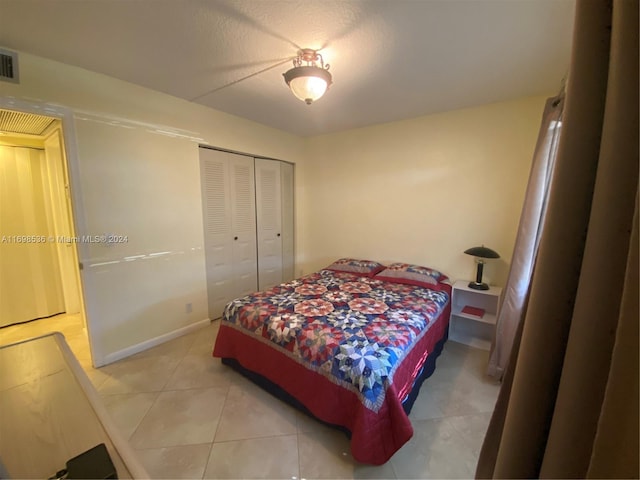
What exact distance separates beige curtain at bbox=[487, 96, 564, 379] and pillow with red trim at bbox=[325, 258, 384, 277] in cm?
137

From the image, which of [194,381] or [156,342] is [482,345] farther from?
[156,342]

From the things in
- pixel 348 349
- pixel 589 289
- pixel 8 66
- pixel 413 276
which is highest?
pixel 8 66

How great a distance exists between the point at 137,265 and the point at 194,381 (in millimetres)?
1194

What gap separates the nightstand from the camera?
101 inches

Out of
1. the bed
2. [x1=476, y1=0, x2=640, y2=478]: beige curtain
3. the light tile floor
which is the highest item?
[x1=476, y1=0, x2=640, y2=478]: beige curtain

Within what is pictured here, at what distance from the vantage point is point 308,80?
163 cm

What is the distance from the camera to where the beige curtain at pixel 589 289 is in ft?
1.02

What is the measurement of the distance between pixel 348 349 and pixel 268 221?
8.17 feet

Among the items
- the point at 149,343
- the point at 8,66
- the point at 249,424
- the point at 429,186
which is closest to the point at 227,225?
the point at 149,343

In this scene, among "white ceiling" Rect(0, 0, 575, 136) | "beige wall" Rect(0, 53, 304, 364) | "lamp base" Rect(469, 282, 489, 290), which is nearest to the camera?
"white ceiling" Rect(0, 0, 575, 136)

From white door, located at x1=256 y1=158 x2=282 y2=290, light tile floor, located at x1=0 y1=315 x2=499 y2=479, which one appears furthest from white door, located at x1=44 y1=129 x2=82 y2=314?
white door, located at x1=256 y1=158 x2=282 y2=290

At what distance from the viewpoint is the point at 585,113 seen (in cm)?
38

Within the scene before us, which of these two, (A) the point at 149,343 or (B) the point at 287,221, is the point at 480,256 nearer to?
(B) the point at 287,221

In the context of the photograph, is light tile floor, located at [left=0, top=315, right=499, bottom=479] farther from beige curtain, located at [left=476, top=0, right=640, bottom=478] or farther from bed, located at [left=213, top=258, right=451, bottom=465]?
beige curtain, located at [left=476, top=0, right=640, bottom=478]
